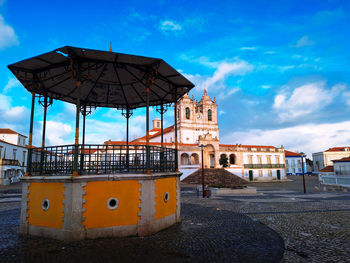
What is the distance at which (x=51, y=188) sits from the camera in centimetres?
830

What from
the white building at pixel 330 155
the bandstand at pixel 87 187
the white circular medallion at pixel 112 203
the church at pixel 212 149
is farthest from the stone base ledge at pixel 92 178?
the white building at pixel 330 155

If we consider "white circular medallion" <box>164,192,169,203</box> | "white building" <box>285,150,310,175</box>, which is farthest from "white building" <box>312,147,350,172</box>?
"white circular medallion" <box>164,192,169,203</box>

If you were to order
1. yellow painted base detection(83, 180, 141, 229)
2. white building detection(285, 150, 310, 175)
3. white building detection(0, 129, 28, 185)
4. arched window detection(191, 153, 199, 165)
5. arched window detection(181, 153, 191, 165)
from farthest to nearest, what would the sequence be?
white building detection(285, 150, 310, 175) → arched window detection(191, 153, 199, 165) → arched window detection(181, 153, 191, 165) → white building detection(0, 129, 28, 185) → yellow painted base detection(83, 180, 141, 229)

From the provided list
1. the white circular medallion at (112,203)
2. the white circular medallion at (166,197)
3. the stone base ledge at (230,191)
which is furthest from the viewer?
the stone base ledge at (230,191)

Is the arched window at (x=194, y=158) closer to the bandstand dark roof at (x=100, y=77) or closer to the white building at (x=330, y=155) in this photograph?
the bandstand dark roof at (x=100, y=77)

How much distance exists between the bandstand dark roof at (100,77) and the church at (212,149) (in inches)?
1415

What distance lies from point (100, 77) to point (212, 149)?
149 feet

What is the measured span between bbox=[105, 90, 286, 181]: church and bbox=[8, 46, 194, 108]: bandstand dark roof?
118 ft

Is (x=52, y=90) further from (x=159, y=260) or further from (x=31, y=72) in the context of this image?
(x=159, y=260)

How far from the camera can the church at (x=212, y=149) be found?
174ft

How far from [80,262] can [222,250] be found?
413 cm

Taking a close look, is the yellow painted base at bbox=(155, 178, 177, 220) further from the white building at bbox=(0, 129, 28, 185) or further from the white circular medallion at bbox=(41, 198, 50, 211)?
the white building at bbox=(0, 129, 28, 185)

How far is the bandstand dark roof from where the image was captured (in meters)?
8.62

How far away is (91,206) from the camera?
7.92 metres
